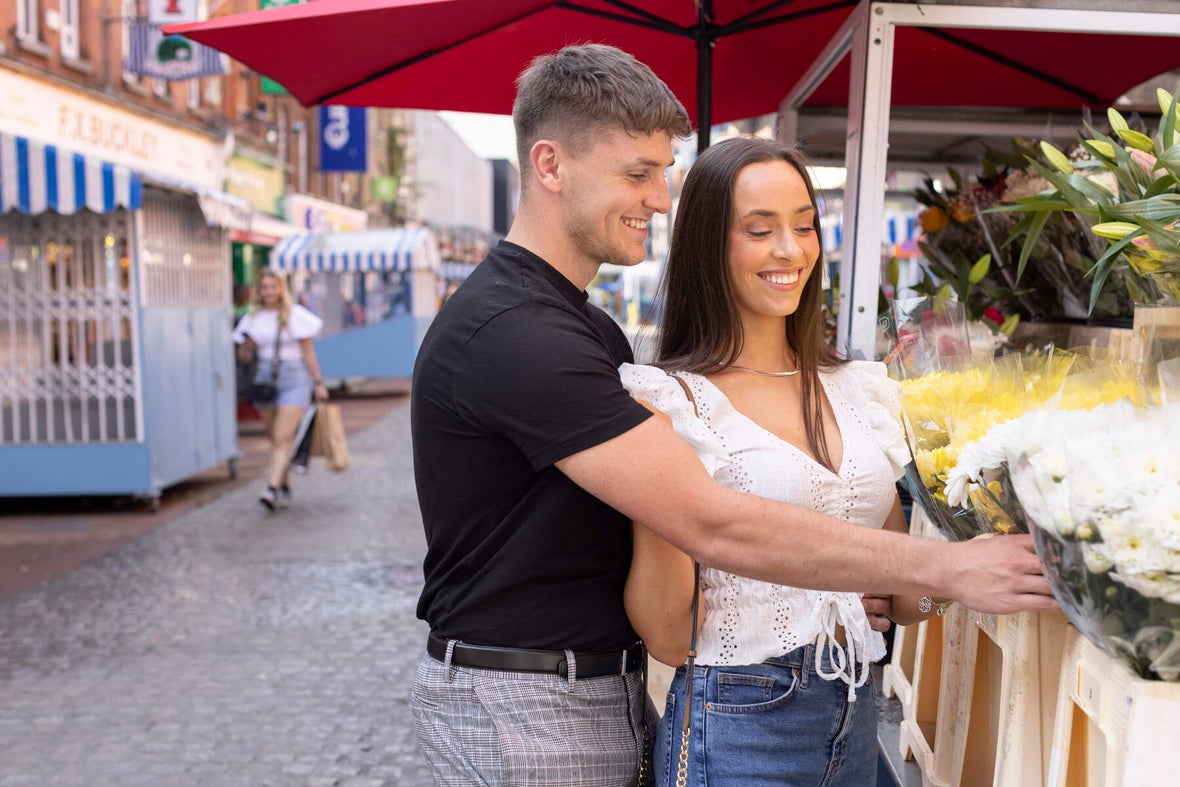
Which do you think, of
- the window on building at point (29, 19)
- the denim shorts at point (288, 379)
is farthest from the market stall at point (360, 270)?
the denim shorts at point (288, 379)

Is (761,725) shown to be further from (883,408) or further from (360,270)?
(360,270)

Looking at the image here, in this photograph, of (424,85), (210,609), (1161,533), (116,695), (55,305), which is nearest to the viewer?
(1161,533)

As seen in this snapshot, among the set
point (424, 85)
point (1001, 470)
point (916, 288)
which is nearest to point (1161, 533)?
point (1001, 470)

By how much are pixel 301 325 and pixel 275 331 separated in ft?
0.71

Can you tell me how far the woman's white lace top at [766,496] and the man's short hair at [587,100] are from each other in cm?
41

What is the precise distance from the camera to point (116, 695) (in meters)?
5.05

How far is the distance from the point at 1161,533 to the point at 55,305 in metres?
9.08

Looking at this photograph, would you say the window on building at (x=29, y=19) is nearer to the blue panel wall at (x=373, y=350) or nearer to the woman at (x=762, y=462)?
the blue panel wall at (x=373, y=350)

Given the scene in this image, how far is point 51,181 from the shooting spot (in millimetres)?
7969

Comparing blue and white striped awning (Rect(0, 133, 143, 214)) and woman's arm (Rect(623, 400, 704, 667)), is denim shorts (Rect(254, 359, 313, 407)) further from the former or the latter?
woman's arm (Rect(623, 400, 704, 667))

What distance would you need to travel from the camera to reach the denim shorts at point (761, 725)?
1.86 metres

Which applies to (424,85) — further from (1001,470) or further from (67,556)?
(67,556)

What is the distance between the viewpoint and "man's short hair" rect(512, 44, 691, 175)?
6.08 ft

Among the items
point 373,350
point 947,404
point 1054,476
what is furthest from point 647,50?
point 373,350
